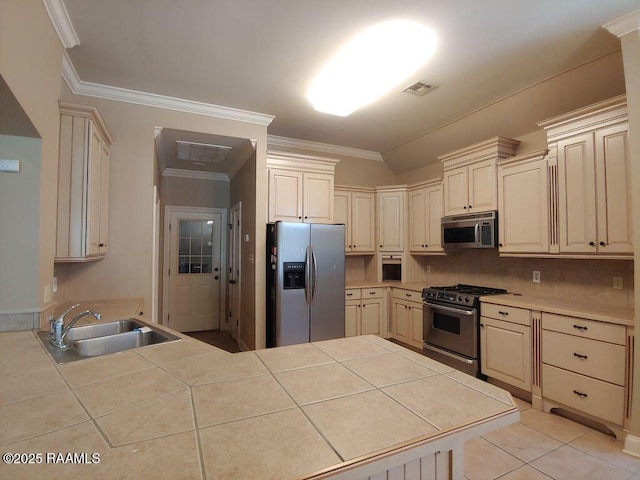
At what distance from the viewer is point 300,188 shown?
12.3 feet

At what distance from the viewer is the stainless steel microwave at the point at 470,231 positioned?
Answer: 325 cm

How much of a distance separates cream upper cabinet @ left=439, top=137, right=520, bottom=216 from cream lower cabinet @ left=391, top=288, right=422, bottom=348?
3.73 feet

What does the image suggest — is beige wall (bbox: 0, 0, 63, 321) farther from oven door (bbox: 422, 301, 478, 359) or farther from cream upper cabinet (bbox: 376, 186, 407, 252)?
cream upper cabinet (bbox: 376, 186, 407, 252)

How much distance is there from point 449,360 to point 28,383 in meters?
3.39

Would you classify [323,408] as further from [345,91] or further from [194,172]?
[194,172]

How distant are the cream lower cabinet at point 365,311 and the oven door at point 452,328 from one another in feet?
2.33

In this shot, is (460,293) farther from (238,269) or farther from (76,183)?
(76,183)

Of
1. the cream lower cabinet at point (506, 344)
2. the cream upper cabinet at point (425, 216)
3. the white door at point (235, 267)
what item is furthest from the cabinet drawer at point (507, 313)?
the white door at point (235, 267)

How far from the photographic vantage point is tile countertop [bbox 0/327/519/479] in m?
0.66

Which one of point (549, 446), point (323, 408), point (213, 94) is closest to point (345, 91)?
point (213, 94)

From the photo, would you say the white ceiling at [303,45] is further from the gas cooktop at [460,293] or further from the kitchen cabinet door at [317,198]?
the gas cooktop at [460,293]

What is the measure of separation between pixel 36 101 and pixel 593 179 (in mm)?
3703

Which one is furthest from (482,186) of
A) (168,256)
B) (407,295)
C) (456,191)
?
(168,256)

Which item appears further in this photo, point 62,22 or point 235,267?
point 235,267
